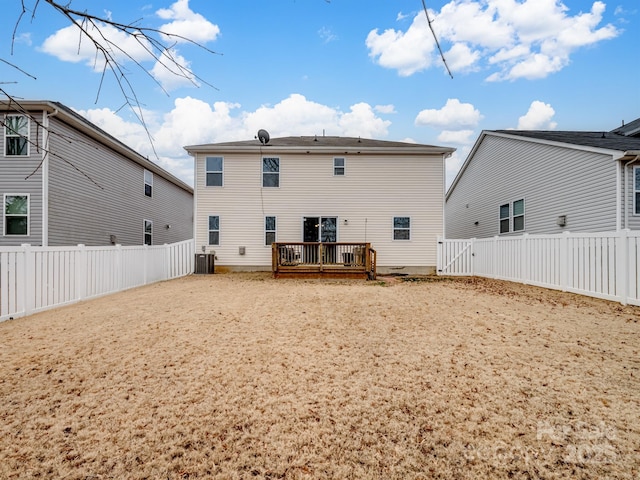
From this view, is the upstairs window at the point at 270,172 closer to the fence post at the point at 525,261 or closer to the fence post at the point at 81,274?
the fence post at the point at 81,274

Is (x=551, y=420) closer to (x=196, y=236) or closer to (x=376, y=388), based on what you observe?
(x=376, y=388)

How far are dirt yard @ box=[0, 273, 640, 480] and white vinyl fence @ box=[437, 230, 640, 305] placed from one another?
1411mm

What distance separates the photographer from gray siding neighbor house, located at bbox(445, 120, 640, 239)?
9172mm

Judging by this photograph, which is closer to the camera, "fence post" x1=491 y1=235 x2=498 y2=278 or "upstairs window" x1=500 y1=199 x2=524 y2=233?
"fence post" x1=491 y1=235 x2=498 y2=278

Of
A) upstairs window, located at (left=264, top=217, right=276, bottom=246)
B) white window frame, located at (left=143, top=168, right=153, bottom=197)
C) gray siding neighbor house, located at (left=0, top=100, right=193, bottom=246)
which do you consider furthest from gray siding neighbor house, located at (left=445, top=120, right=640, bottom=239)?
white window frame, located at (left=143, top=168, right=153, bottom=197)

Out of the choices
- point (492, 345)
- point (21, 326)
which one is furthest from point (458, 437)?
point (21, 326)

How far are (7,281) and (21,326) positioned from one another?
940mm

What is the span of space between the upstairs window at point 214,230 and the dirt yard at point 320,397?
26.2 ft

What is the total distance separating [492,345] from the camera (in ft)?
12.6

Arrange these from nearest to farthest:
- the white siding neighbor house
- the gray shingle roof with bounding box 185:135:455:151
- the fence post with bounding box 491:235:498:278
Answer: the fence post with bounding box 491:235:498:278 → the gray shingle roof with bounding box 185:135:455:151 → the white siding neighbor house

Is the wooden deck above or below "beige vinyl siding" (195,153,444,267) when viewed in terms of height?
below

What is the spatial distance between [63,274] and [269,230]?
7498 millimetres

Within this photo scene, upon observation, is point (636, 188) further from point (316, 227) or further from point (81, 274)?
point (81, 274)

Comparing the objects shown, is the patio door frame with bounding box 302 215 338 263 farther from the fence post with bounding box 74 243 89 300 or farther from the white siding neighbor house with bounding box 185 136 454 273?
the fence post with bounding box 74 243 89 300
